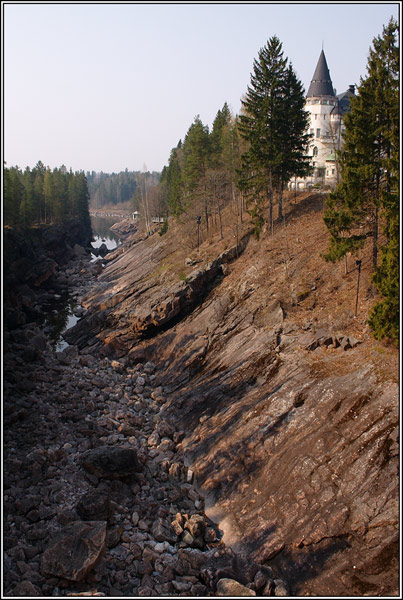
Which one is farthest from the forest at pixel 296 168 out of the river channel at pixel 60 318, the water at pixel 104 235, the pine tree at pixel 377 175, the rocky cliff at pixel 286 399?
the water at pixel 104 235

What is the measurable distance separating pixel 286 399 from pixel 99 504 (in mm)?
9993

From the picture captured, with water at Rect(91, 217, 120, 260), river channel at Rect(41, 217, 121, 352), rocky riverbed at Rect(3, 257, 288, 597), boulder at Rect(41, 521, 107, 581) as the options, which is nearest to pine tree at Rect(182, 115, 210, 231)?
river channel at Rect(41, 217, 121, 352)

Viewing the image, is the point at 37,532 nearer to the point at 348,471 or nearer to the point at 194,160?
the point at 348,471

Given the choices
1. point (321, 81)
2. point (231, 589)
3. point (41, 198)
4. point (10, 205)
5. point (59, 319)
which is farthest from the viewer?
point (41, 198)

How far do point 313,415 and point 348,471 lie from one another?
10.3 ft

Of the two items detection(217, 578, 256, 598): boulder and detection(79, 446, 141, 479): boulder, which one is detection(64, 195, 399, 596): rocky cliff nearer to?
detection(217, 578, 256, 598): boulder

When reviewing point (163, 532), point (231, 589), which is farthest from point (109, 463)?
point (231, 589)

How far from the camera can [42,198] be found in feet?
267

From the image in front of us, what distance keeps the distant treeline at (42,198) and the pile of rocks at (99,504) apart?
→ 107 feet

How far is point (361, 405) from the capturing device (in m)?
18.0

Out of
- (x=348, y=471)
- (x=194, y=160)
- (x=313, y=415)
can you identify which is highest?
(x=194, y=160)

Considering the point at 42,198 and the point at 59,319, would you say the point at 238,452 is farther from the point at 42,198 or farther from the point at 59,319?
the point at 42,198

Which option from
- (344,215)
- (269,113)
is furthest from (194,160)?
(344,215)

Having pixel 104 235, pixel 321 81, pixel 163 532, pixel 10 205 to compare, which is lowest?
pixel 163 532
